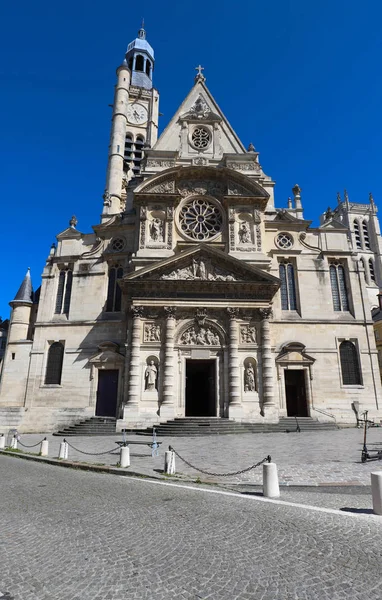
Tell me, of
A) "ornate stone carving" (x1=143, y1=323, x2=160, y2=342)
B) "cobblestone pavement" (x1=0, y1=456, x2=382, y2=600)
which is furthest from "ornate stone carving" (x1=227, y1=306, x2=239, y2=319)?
"cobblestone pavement" (x1=0, y1=456, x2=382, y2=600)

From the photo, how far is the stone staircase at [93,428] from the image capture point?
70.5 ft

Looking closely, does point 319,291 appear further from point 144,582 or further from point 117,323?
point 144,582

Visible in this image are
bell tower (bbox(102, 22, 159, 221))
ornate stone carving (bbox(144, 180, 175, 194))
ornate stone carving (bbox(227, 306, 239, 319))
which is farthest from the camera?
bell tower (bbox(102, 22, 159, 221))

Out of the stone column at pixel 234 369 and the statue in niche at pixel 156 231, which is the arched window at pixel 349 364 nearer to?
the stone column at pixel 234 369

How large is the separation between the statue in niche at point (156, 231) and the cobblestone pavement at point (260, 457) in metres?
13.8

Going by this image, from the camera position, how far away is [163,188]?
1073 inches

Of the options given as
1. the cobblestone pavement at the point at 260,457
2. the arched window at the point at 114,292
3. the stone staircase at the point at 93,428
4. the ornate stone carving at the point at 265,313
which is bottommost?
the cobblestone pavement at the point at 260,457

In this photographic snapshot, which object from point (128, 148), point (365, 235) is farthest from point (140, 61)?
point (365, 235)

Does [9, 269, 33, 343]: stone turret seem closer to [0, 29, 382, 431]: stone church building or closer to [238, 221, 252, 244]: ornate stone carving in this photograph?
[0, 29, 382, 431]: stone church building

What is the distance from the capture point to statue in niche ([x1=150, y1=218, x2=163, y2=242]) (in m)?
26.5

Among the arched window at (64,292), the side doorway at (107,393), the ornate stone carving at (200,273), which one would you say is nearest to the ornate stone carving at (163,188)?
the ornate stone carving at (200,273)

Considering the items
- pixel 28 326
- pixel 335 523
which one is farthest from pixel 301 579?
pixel 28 326

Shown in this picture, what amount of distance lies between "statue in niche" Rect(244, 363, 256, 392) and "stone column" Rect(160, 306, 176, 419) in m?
4.54

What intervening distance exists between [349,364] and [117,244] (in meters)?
18.8
